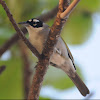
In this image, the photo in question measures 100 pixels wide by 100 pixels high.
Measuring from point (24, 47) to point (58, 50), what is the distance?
0.37m

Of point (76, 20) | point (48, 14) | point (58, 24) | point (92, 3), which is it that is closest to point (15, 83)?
point (48, 14)

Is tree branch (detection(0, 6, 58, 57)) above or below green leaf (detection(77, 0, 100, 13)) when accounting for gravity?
above

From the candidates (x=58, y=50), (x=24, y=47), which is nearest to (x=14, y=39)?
(x=24, y=47)

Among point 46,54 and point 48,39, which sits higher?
point 48,39

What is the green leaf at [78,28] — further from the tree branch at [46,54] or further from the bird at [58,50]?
the tree branch at [46,54]

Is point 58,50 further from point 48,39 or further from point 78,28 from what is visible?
point 48,39

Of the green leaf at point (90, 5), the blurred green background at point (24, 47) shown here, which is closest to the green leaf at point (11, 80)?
the blurred green background at point (24, 47)

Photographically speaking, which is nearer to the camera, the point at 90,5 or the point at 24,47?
the point at 24,47

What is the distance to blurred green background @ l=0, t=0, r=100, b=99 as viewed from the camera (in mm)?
2561

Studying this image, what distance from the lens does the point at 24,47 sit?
253cm

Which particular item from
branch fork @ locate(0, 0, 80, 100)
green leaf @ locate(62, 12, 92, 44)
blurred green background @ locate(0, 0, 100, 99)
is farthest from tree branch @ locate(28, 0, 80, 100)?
green leaf @ locate(62, 12, 92, 44)

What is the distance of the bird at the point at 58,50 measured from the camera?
7.57 feet

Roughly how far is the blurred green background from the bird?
150 millimetres

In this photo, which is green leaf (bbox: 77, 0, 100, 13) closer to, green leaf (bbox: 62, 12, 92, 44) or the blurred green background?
the blurred green background
